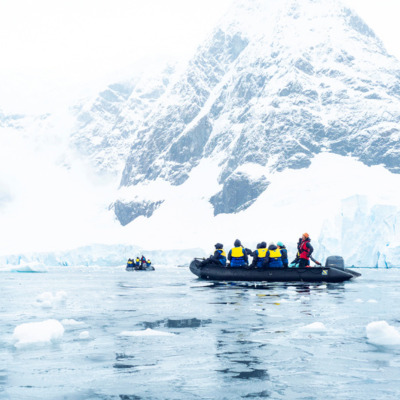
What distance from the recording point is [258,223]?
136 metres

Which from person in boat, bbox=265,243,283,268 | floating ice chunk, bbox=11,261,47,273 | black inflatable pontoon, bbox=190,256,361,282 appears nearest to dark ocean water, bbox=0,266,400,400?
black inflatable pontoon, bbox=190,256,361,282

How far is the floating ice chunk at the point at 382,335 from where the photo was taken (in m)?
9.58

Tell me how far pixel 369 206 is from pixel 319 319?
71.0 meters

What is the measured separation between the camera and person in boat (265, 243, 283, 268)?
27636 mm

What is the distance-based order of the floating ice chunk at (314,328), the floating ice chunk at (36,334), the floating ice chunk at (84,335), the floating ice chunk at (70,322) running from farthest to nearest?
the floating ice chunk at (70,322)
the floating ice chunk at (314,328)
the floating ice chunk at (84,335)
the floating ice chunk at (36,334)

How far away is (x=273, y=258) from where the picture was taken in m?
27.7

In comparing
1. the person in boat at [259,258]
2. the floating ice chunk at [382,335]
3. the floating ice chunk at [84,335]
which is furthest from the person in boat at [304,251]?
the floating ice chunk at [84,335]

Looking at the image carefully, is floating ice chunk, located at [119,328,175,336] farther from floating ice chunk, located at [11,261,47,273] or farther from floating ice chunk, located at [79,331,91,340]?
floating ice chunk, located at [11,261,47,273]

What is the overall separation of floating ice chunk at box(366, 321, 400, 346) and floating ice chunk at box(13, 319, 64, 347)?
5.24m

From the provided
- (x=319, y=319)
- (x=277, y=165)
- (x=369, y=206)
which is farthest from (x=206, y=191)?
(x=319, y=319)

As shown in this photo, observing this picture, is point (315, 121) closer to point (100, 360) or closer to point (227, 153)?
point (227, 153)

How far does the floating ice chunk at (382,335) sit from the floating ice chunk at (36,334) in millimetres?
5240

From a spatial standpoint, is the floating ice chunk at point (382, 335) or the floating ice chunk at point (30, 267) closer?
the floating ice chunk at point (382, 335)

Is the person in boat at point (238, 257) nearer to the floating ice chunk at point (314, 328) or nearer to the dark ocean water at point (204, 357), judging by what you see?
the dark ocean water at point (204, 357)
